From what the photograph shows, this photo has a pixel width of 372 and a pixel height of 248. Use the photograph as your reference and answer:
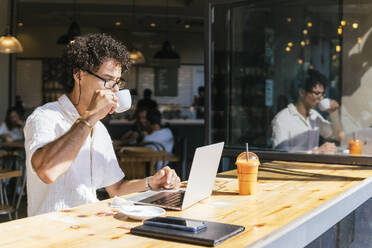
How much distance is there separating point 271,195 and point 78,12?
872 cm

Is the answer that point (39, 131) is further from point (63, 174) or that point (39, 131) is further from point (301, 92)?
point (301, 92)

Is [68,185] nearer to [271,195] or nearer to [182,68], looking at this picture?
[271,195]

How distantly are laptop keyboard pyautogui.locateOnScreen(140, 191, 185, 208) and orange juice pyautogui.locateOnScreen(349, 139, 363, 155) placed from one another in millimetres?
1463

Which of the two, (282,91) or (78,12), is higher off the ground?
(78,12)

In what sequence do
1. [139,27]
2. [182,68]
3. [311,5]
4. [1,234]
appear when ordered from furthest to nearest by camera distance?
[182,68] → [139,27] → [311,5] → [1,234]

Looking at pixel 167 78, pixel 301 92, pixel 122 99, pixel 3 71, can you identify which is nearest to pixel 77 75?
pixel 122 99

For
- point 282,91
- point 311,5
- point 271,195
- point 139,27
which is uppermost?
point 139,27

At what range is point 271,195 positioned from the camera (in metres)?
1.93

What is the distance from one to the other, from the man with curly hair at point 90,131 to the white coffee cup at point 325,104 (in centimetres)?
204

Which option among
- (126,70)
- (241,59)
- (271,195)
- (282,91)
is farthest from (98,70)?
(282,91)

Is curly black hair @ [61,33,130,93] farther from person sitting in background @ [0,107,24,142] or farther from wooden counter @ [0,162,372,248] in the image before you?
person sitting in background @ [0,107,24,142]

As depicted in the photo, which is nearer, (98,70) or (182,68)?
(98,70)

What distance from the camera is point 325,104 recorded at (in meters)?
3.80

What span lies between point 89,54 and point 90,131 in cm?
39
